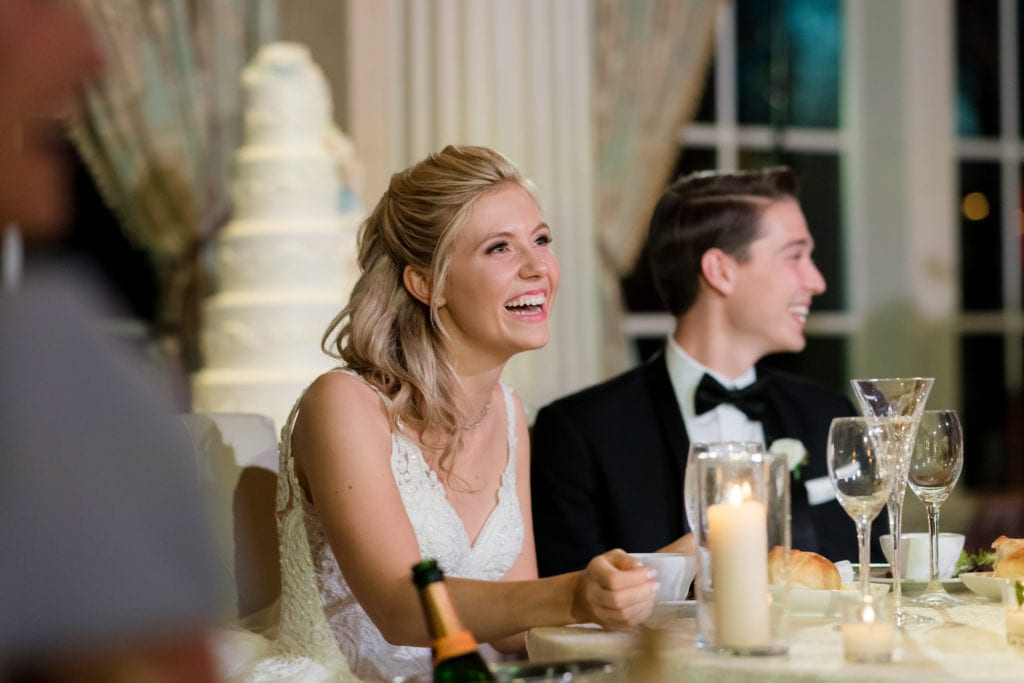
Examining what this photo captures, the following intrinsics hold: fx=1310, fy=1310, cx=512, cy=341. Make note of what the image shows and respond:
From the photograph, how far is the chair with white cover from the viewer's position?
254 centimetres

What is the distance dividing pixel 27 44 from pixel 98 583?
0.59 ft

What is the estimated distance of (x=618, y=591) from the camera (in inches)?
58.2

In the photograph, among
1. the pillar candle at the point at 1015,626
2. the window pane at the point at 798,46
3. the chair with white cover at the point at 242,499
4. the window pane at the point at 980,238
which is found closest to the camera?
the pillar candle at the point at 1015,626

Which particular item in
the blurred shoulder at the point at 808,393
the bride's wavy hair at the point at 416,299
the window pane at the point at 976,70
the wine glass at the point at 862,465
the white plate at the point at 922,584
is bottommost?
the white plate at the point at 922,584

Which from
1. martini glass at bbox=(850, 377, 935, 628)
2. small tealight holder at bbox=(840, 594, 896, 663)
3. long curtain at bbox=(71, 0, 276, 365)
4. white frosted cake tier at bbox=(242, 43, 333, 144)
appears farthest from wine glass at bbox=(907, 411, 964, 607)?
long curtain at bbox=(71, 0, 276, 365)

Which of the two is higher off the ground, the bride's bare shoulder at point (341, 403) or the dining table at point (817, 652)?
the bride's bare shoulder at point (341, 403)

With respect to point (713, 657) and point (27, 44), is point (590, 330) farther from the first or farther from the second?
point (27, 44)

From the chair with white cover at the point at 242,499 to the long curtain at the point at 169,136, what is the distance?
9.41 ft

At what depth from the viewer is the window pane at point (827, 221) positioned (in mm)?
6711

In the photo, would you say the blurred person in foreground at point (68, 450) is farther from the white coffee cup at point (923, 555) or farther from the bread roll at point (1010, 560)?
the white coffee cup at point (923, 555)

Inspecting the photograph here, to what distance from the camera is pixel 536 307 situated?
2326 mm

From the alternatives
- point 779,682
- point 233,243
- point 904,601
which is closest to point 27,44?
point 779,682

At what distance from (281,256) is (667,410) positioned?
6.32 ft

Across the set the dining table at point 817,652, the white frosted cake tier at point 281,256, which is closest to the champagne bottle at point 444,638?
the dining table at point 817,652
